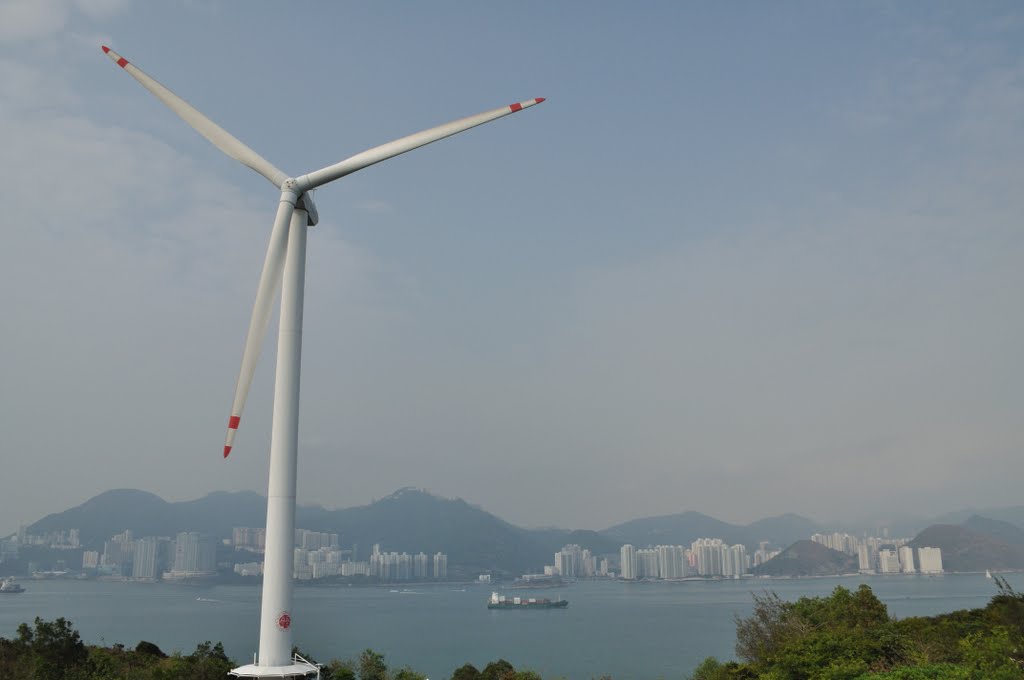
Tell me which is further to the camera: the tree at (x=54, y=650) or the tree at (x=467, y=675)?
the tree at (x=467, y=675)

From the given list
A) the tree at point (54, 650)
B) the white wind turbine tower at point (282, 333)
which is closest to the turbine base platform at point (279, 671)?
the white wind turbine tower at point (282, 333)

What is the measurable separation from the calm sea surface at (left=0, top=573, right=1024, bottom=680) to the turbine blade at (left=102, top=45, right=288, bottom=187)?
57.8 meters

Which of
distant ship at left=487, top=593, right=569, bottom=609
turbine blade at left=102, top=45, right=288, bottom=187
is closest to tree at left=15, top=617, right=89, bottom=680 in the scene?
turbine blade at left=102, top=45, right=288, bottom=187

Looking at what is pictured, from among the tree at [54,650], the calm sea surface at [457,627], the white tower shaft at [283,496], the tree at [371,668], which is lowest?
the calm sea surface at [457,627]

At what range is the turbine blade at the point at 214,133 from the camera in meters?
23.0

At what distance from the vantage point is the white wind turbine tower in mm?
19766

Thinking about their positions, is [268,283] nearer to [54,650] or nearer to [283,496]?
[283,496]

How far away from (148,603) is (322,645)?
9115 cm

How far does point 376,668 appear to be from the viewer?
3972cm

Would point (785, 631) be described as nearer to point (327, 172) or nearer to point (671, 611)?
point (327, 172)

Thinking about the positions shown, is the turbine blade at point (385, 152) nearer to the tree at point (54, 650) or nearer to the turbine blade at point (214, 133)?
the turbine blade at point (214, 133)

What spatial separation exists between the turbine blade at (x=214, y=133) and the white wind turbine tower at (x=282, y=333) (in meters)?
0.03

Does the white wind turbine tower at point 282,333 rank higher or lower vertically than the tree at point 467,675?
higher

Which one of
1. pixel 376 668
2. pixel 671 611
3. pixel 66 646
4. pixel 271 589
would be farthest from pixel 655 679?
pixel 671 611
